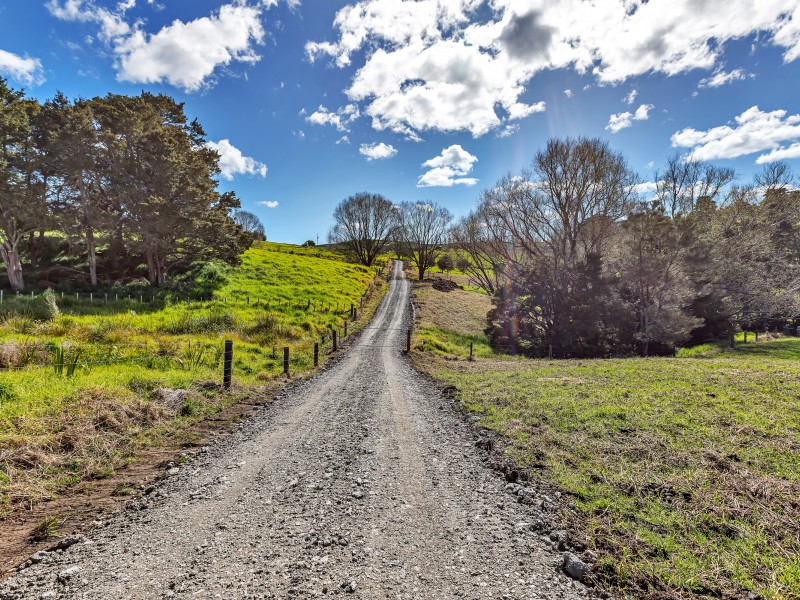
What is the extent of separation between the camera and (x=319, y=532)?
13.8ft

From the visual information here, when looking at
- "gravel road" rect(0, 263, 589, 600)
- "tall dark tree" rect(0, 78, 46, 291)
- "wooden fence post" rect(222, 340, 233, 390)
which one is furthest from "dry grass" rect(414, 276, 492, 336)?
"tall dark tree" rect(0, 78, 46, 291)

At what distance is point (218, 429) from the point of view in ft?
26.3

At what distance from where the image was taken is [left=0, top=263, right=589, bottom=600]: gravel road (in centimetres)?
336

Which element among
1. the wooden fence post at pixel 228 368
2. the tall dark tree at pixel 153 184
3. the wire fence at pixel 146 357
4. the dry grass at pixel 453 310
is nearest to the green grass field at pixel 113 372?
the wire fence at pixel 146 357

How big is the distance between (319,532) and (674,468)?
217 inches

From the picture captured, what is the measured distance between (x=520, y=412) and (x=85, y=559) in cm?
835

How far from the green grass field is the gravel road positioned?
1.73 metres

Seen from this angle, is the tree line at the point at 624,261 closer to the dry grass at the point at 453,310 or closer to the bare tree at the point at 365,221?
the dry grass at the point at 453,310

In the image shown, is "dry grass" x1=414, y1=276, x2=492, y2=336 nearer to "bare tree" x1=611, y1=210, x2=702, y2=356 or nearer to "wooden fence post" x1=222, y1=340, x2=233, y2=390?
"bare tree" x1=611, y1=210, x2=702, y2=356

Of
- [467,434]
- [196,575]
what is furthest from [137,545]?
[467,434]

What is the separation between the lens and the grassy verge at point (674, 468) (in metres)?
3.44

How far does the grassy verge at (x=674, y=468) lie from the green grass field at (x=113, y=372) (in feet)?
24.7

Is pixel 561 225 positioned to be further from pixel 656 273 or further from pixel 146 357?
pixel 146 357

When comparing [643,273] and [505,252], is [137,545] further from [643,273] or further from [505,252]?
[505,252]
